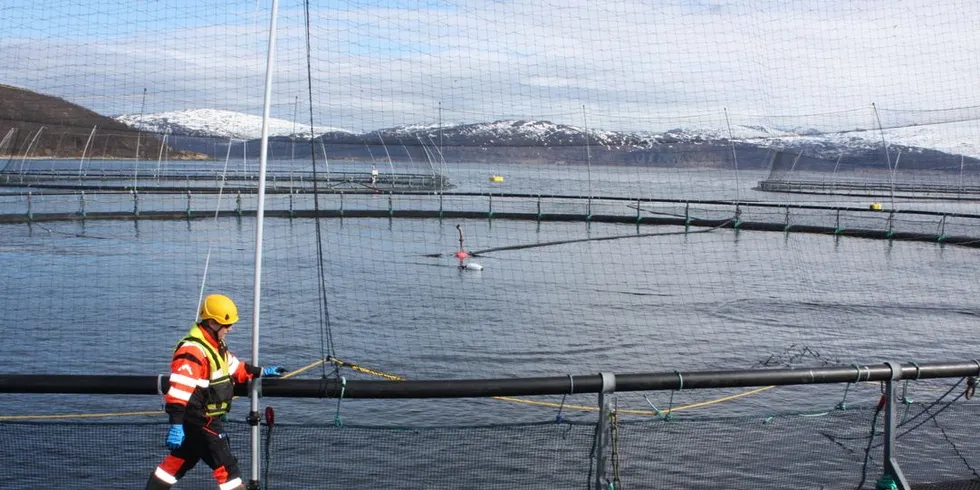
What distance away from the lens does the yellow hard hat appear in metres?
6.46

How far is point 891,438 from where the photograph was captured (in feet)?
22.8

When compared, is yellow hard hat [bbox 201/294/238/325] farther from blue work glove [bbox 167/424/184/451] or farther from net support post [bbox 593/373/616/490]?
net support post [bbox 593/373/616/490]

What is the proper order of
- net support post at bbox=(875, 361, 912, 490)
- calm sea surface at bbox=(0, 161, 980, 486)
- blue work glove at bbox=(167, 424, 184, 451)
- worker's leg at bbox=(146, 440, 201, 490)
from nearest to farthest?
1. blue work glove at bbox=(167, 424, 184, 451)
2. worker's leg at bbox=(146, 440, 201, 490)
3. net support post at bbox=(875, 361, 912, 490)
4. calm sea surface at bbox=(0, 161, 980, 486)

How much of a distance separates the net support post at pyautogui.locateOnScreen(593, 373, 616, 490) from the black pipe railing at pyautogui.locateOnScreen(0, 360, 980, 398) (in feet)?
0.05

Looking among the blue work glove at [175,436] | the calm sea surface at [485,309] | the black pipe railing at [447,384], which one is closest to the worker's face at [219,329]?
the black pipe railing at [447,384]

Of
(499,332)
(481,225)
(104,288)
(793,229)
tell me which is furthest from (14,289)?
(793,229)

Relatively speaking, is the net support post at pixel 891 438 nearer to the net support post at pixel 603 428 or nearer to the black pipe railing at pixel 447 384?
the black pipe railing at pixel 447 384

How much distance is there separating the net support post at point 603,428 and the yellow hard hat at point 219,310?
2.56 metres

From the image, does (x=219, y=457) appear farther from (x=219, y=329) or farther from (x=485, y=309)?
(x=485, y=309)

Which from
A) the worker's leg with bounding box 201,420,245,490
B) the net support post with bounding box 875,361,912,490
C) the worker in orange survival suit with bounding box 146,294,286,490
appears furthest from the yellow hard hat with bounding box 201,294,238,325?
the net support post with bounding box 875,361,912,490

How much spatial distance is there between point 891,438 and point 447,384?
332cm

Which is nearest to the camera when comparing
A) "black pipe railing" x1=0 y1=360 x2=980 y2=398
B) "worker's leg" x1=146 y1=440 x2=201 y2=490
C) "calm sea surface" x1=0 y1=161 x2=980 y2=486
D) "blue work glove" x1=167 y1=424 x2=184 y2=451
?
"blue work glove" x1=167 y1=424 x2=184 y2=451

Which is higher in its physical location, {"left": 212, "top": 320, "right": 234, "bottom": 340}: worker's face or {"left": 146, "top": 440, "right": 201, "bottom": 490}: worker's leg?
{"left": 212, "top": 320, "right": 234, "bottom": 340}: worker's face

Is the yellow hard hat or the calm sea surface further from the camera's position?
the calm sea surface
